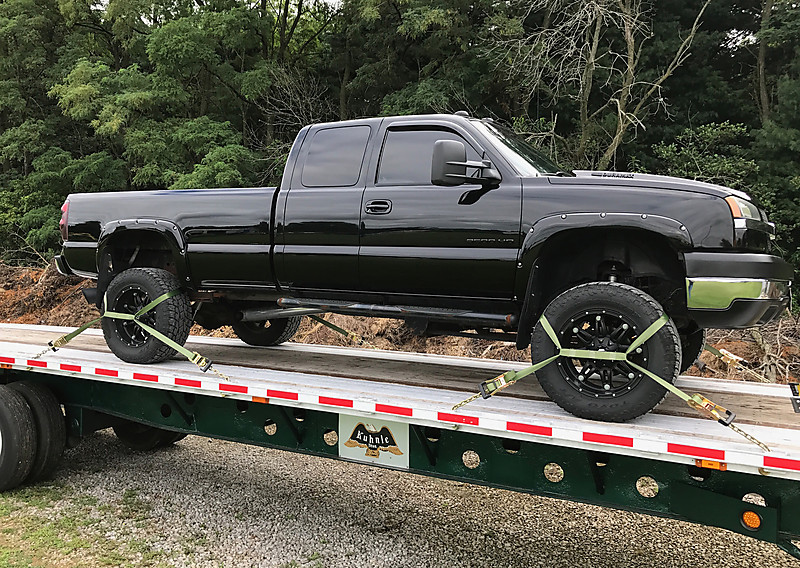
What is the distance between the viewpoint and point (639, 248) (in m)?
3.73

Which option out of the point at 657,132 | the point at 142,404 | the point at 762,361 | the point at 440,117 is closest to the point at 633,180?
the point at 440,117

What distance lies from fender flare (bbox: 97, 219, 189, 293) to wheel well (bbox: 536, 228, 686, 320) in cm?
271

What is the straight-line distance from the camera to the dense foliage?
13.8 m

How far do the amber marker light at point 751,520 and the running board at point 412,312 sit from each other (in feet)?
5.15

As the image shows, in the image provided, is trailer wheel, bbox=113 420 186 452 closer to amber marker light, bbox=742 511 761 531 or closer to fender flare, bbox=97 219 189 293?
fender flare, bbox=97 219 189 293

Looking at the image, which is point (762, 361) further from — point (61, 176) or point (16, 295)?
point (61, 176)

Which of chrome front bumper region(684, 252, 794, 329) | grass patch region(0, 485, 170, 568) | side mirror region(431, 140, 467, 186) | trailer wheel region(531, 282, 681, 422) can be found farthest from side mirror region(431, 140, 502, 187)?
grass patch region(0, 485, 170, 568)

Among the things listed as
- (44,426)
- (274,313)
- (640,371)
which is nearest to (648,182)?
(640,371)

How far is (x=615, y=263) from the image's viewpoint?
388 centimetres

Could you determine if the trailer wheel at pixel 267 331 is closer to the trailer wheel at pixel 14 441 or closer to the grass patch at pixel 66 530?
the grass patch at pixel 66 530

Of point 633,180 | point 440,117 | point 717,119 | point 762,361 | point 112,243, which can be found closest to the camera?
point 633,180

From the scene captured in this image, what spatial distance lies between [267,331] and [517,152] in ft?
10.8

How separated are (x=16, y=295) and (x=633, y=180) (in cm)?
1456

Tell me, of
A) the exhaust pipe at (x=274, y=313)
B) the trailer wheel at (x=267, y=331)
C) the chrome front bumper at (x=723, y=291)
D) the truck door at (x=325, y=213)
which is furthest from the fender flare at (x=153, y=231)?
the chrome front bumper at (x=723, y=291)
